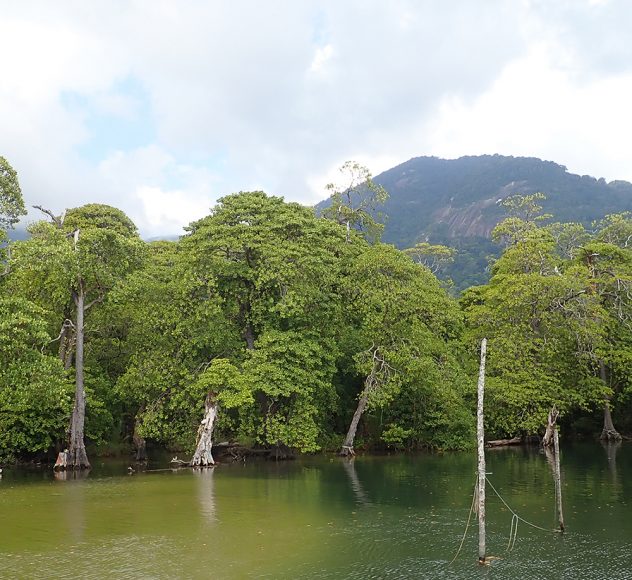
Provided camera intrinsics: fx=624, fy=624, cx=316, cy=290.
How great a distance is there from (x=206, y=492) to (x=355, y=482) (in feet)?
22.2

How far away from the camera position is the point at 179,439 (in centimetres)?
3831

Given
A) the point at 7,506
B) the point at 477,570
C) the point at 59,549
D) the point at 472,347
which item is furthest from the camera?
the point at 472,347

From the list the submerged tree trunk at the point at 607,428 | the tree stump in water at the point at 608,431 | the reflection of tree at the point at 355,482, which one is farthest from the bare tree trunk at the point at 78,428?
the tree stump in water at the point at 608,431

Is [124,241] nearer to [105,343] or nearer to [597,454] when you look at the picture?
[105,343]

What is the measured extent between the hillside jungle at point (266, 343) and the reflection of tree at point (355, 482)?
237 cm

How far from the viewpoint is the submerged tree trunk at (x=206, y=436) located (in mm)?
35469

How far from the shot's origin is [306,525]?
19.1 m

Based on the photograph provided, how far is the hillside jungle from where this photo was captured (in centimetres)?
3534

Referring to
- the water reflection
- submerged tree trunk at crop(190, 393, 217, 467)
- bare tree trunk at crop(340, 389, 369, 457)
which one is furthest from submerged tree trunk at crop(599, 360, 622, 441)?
the water reflection

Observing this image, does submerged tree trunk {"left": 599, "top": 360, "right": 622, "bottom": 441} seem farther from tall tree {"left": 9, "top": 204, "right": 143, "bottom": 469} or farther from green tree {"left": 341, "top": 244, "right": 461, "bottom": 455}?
Result: tall tree {"left": 9, "top": 204, "right": 143, "bottom": 469}

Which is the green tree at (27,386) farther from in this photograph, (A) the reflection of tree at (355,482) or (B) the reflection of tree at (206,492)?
(A) the reflection of tree at (355,482)

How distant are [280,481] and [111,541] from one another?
12.7 m

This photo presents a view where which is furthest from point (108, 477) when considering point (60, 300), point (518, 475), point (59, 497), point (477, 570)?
point (477, 570)

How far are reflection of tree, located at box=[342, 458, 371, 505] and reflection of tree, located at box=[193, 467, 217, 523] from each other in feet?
17.8
